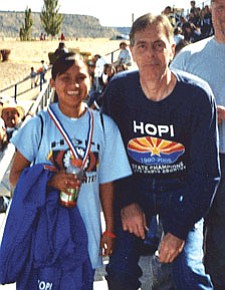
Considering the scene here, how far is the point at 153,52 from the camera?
284 centimetres

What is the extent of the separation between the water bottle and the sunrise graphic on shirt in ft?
1.19

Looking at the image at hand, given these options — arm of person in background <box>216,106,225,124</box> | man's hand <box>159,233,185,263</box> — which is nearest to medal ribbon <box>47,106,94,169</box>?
man's hand <box>159,233,185,263</box>

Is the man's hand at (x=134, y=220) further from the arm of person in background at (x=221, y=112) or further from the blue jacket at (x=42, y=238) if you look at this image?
the arm of person in background at (x=221, y=112)

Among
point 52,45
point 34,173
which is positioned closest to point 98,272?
point 34,173

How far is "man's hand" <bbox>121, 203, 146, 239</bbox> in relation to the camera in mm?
2967

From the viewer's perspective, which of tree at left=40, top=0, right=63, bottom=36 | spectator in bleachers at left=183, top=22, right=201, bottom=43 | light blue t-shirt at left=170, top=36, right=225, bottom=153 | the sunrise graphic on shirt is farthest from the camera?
tree at left=40, top=0, right=63, bottom=36

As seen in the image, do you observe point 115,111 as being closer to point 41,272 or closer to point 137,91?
point 137,91

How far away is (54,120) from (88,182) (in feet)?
1.09

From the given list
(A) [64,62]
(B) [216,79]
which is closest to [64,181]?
(A) [64,62]

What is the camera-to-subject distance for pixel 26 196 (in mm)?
2729

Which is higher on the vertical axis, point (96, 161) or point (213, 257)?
point (96, 161)

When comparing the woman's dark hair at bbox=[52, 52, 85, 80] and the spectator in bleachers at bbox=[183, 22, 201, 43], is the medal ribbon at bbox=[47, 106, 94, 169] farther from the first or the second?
the spectator in bleachers at bbox=[183, 22, 201, 43]

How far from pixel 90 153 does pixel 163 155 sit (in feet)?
1.24

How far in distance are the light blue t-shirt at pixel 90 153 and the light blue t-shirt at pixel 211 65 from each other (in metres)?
0.77
